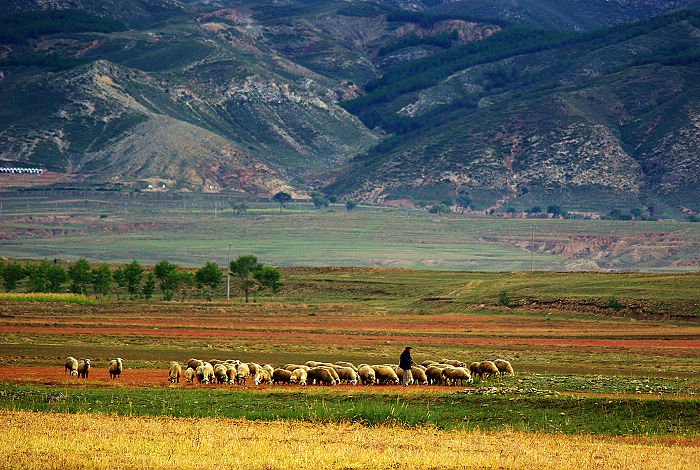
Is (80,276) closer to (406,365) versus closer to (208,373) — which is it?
(208,373)

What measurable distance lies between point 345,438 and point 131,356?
81.3 feet

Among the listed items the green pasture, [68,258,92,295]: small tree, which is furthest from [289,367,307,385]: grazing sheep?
→ [68,258,92,295]: small tree

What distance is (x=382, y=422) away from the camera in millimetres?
26203

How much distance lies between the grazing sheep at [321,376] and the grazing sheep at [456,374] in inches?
179

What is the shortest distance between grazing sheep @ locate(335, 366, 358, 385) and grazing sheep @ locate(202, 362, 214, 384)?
16.8 feet

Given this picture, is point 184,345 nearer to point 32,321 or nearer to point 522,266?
point 32,321

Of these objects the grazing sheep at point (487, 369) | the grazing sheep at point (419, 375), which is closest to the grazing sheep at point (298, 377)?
the grazing sheep at point (419, 375)

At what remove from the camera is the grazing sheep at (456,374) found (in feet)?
116

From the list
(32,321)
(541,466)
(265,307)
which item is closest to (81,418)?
(541,466)

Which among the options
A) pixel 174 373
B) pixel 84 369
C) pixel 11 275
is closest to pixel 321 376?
pixel 174 373

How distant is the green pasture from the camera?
25969mm

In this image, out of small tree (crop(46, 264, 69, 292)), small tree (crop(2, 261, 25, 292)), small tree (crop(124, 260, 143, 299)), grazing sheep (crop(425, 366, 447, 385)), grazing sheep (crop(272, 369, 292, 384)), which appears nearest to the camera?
grazing sheep (crop(272, 369, 292, 384))

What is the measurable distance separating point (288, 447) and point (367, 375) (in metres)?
13.5

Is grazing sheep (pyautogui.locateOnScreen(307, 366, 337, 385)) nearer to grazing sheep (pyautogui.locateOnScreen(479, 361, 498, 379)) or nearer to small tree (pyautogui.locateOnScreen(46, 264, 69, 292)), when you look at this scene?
grazing sheep (pyautogui.locateOnScreen(479, 361, 498, 379))
